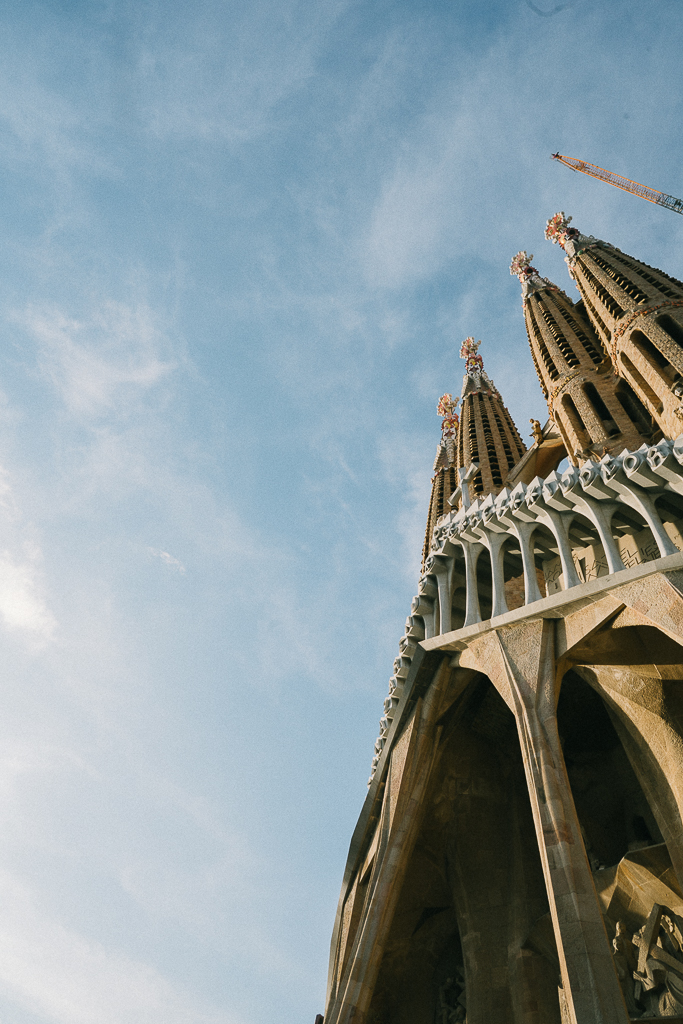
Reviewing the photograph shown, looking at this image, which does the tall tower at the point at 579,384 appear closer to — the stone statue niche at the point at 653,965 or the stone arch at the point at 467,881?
the stone arch at the point at 467,881

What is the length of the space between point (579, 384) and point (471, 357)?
16.4 metres

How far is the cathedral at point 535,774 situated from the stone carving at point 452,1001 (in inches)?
1.9

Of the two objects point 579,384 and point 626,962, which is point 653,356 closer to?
point 579,384

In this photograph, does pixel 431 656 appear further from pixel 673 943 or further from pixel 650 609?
pixel 673 943

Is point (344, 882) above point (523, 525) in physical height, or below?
below

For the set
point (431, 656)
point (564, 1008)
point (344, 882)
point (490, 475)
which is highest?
point (490, 475)

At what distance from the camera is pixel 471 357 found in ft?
131

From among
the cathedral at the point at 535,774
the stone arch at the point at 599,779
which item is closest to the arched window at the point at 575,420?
the cathedral at the point at 535,774

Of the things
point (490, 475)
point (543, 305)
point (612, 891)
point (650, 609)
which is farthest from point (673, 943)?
point (543, 305)

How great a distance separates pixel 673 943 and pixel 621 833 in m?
3.61

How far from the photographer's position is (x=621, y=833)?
50.6 feet

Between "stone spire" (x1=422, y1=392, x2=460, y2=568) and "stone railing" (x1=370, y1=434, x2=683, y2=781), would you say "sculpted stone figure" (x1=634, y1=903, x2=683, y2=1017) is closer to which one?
"stone railing" (x1=370, y1=434, x2=683, y2=781)

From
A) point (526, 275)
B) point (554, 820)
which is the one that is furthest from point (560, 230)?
point (554, 820)

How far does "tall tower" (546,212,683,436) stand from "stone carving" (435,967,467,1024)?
12.2 m
